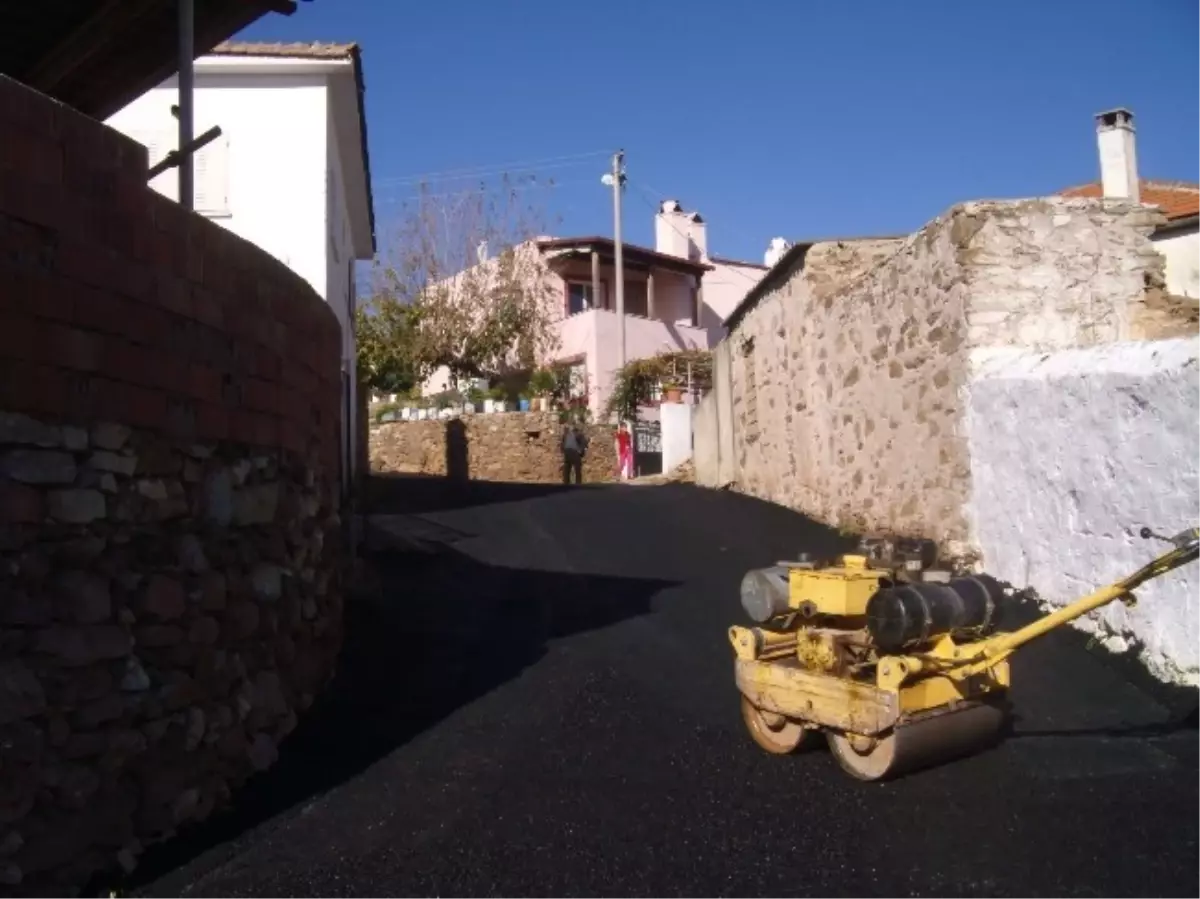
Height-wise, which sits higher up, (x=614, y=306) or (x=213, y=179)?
(x=614, y=306)

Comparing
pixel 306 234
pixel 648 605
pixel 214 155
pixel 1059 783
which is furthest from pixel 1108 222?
pixel 214 155

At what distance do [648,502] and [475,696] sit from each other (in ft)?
31.5

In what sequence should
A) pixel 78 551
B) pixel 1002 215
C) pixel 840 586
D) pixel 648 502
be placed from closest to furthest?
1. pixel 78 551
2. pixel 840 586
3. pixel 1002 215
4. pixel 648 502

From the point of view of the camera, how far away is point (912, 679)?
577cm

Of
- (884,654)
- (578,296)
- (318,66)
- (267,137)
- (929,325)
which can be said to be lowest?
(884,654)

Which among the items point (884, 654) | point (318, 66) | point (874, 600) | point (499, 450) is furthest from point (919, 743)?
point (499, 450)

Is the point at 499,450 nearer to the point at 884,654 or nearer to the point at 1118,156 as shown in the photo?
the point at 1118,156

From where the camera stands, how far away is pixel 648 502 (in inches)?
663

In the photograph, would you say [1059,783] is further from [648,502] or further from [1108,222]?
[648,502]

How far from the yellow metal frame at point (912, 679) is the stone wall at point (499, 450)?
19952 millimetres

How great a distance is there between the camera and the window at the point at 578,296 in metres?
35.2

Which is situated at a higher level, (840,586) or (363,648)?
(840,586)

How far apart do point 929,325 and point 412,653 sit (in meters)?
5.33

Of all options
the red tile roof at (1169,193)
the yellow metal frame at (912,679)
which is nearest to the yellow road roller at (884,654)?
the yellow metal frame at (912,679)
